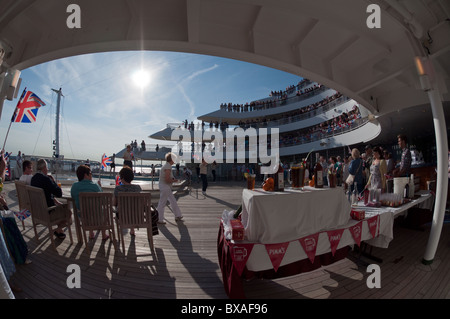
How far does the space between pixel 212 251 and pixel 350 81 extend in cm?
514

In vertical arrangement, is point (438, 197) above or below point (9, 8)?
below

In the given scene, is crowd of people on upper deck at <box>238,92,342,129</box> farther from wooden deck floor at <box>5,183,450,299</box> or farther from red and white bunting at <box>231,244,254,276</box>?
red and white bunting at <box>231,244,254,276</box>

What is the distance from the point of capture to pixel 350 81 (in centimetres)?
453

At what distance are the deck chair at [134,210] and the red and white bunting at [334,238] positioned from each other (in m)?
2.51

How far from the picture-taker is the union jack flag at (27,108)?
408cm

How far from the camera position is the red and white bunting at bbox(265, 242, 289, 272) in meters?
1.71

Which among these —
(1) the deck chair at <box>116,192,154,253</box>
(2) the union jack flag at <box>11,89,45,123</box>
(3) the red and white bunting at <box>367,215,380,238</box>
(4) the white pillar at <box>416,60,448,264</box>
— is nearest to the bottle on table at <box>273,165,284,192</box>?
(3) the red and white bunting at <box>367,215,380,238</box>

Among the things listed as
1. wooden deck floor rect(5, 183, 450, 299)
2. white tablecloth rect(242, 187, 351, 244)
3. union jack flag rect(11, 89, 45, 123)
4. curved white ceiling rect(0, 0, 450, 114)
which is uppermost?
curved white ceiling rect(0, 0, 450, 114)

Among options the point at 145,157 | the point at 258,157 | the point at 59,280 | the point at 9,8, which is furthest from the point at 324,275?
the point at 145,157

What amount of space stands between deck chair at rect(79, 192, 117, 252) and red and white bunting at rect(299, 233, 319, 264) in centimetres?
270

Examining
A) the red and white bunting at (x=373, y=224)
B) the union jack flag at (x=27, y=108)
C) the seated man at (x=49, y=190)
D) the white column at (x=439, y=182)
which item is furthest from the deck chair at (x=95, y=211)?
the white column at (x=439, y=182)

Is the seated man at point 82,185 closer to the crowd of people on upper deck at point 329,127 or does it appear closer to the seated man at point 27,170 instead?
the seated man at point 27,170
